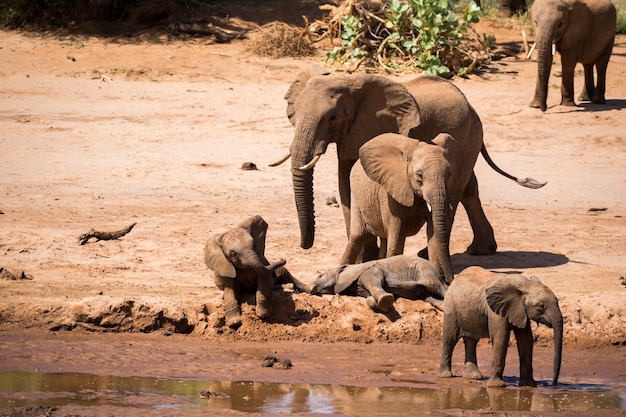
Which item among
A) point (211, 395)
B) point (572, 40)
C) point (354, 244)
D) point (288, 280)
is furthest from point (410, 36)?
point (211, 395)

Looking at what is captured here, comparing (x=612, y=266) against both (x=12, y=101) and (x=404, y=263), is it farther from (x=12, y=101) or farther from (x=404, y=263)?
(x=12, y=101)

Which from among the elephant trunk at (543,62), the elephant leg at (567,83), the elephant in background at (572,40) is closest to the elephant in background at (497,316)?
the elephant trunk at (543,62)

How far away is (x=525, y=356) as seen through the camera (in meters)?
8.63

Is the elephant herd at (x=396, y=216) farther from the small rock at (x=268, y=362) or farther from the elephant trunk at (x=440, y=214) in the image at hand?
the small rock at (x=268, y=362)

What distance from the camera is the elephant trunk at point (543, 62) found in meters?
18.8

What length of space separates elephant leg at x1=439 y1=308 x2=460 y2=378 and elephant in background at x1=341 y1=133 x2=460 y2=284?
132 cm

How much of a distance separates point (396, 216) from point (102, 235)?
311 cm

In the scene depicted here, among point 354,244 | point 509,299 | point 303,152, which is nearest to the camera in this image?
point 509,299

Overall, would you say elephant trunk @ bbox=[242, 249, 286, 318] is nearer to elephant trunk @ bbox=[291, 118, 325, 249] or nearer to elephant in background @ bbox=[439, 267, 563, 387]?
elephant trunk @ bbox=[291, 118, 325, 249]

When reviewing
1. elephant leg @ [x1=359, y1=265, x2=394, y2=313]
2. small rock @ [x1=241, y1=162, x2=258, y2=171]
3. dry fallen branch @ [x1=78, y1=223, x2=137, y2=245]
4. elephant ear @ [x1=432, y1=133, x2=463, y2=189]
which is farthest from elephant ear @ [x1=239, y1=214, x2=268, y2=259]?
small rock @ [x1=241, y1=162, x2=258, y2=171]

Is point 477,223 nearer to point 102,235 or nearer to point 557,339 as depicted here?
point 102,235

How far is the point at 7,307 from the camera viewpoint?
397 inches

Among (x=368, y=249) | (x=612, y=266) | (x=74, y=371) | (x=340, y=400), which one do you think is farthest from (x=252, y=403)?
(x=612, y=266)

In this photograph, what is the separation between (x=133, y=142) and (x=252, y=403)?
9059 mm
